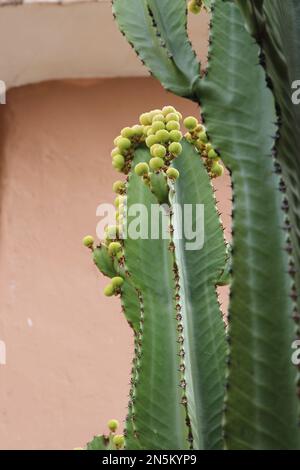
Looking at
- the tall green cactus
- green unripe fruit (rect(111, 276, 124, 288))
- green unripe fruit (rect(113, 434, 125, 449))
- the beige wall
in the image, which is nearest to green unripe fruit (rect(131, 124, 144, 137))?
the tall green cactus

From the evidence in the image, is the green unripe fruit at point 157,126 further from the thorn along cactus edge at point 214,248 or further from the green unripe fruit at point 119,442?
the green unripe fruit at point 119,442

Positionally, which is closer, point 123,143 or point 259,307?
point 259,307

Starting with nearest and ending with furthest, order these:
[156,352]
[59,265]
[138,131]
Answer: [156,352] < [138,131] < [59,265]

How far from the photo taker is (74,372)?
252 cm

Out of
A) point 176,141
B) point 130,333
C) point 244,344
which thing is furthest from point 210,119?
point 130,333

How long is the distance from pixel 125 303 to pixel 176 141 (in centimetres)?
27

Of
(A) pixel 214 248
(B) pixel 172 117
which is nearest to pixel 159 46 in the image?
(B) pixel 172 117

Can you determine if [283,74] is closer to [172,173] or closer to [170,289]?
[172,173]

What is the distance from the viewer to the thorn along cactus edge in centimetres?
100

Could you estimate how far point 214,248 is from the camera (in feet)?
4.27

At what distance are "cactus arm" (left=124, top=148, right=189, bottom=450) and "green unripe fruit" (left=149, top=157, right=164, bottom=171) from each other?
0.29 feet

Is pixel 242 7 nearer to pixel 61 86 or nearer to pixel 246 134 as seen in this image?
pixel 246 134

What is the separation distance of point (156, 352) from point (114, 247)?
201 millimetres

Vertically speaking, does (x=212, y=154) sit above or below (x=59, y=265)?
below
